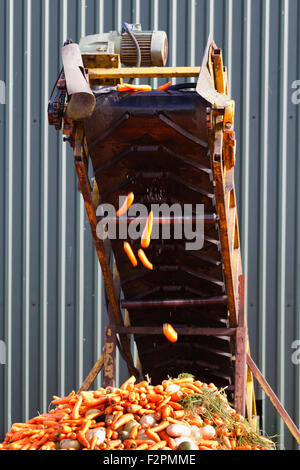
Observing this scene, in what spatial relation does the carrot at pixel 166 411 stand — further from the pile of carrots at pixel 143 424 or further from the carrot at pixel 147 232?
the carrot at pixel 147 232

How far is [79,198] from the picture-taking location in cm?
877

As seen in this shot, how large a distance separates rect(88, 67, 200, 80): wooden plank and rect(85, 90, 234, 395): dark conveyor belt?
149 millimetres

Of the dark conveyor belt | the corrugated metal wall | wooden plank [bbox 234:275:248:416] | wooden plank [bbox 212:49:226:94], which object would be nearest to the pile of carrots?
wooden plank [bbox 234:275:248:416]

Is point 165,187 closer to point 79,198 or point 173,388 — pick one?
point 173,388

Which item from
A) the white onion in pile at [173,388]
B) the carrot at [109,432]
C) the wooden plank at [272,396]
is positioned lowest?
the wooden plank at [272,396]

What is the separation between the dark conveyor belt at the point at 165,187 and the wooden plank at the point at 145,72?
0.15 m

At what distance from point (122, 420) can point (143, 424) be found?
146mm

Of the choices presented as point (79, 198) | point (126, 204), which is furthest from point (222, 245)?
point (79, 198)

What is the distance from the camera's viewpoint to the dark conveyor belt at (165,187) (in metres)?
5.35

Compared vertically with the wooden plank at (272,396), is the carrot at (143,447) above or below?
above

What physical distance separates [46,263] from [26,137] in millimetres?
1566

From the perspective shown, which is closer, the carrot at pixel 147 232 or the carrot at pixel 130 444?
the carrot at pixel 130 444

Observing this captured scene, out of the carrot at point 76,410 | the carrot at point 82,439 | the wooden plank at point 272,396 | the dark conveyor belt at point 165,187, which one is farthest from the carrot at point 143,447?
the wooden plank at point 272,396
